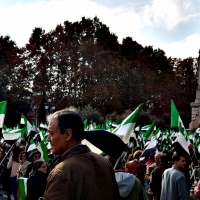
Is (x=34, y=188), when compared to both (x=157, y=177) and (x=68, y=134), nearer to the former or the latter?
(x=157, y=177)

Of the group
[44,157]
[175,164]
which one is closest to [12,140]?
[44,157]

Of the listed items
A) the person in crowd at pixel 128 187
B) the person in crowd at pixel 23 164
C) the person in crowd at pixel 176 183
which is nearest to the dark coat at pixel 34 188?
the person in crowd at pixel 176 183

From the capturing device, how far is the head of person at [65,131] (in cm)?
348

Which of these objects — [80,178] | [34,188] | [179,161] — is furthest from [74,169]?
[179,161]

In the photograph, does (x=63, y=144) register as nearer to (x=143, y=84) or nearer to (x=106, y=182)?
(x=106, y=182)

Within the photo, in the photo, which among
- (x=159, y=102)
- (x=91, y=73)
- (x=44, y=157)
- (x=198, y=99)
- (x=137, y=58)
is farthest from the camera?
(x=137, y=58)

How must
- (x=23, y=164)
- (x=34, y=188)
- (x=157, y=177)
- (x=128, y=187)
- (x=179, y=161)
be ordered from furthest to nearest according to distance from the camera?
(x=23, y=164) < (x=157, y=177) < (x=179, y=161) < (x=34, y=188) < (x=128, y=187)

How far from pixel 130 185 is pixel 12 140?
1059cm

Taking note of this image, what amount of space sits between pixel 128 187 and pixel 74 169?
2.00 metres

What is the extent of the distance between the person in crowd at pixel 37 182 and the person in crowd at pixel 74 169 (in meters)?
3.47

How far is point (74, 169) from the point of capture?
324 cm

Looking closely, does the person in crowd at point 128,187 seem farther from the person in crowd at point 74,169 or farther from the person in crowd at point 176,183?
the person in crowd at point 176,183

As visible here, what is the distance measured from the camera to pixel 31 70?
5256 cm

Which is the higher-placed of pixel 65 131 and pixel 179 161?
pixel 65 131
